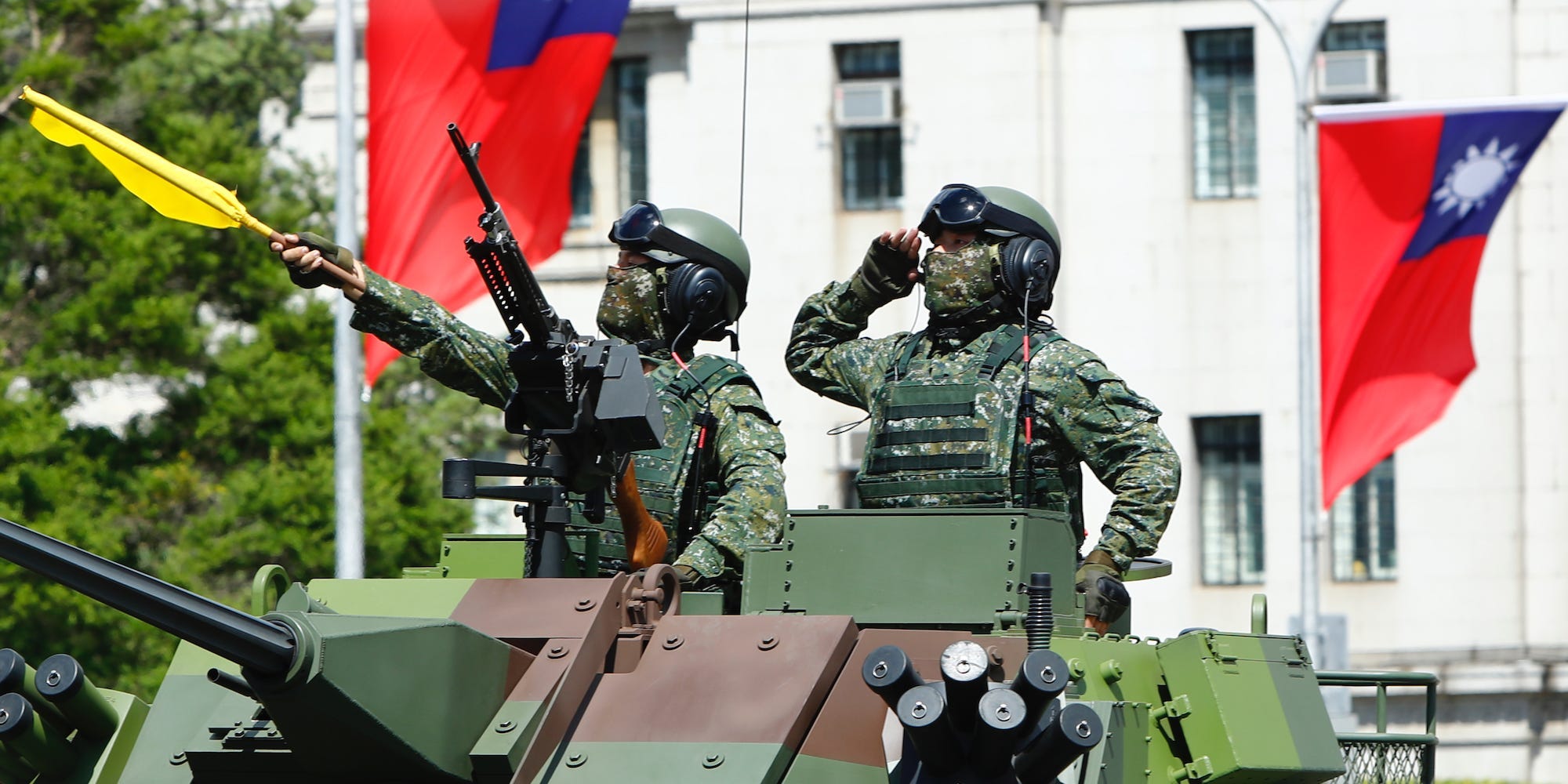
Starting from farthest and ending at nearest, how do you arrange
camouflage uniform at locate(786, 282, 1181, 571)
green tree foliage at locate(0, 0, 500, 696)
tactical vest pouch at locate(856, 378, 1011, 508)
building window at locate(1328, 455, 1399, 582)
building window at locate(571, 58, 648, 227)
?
building window at locate(571, 58, 648, 227) → building window at locate(1328, 455, 1399, 582) → green tree foliage at locate(0, 0, 500, 696) → tactical vest pouch at locate(856, 378, 1011, 508) → camouflage uniform at locate(786, 282, 1181, 571)

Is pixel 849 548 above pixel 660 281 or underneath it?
underneath

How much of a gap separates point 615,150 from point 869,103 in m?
3.76

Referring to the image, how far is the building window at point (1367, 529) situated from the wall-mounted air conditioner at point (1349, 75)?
170 inches

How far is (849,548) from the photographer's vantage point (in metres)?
8.64

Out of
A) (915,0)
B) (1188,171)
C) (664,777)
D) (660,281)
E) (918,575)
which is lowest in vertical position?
(664,777)

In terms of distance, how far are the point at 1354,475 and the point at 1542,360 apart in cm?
857

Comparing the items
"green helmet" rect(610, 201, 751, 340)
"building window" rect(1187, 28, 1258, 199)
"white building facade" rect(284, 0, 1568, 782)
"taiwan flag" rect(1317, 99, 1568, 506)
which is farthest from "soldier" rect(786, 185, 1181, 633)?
"building window" rect(1187, 28, 1258, 199)

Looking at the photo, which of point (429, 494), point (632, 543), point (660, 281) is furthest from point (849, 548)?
point (429, 494)

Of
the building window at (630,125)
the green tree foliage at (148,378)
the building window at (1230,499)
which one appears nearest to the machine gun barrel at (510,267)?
the green tree foliage at (148,378)

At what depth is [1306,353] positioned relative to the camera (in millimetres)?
23234

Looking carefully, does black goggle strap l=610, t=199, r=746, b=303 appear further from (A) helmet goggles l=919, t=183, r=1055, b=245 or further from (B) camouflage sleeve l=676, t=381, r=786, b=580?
(A) helmet goggles l=919, t=183, r=1055, b=245

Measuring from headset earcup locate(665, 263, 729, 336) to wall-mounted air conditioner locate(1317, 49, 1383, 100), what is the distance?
19.8 metres

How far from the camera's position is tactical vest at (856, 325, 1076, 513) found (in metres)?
9.55

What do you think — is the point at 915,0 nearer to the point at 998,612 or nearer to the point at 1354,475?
the point at 1354,475
